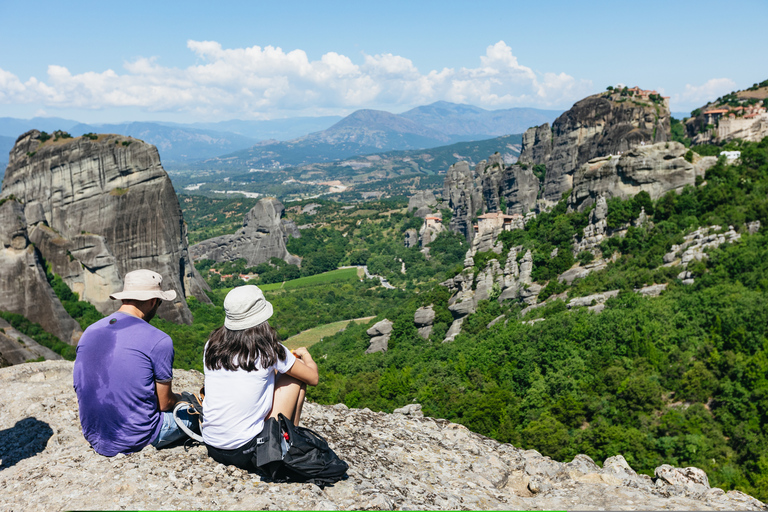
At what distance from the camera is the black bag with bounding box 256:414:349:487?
6133 mm

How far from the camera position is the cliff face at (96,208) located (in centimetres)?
4538

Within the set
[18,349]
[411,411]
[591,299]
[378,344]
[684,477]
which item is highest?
[684,477]

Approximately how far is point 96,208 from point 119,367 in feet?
159

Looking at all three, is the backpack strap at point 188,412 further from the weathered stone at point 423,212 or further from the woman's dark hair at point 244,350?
the weathered stone at point 423,212

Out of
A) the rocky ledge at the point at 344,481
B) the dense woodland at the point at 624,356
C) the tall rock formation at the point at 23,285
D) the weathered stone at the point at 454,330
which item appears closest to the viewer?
the rocky ledge at the point at 344,481

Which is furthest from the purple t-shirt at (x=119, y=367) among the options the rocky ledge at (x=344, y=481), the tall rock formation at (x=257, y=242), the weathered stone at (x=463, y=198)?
the tall rock formation at (x=257, y=242)

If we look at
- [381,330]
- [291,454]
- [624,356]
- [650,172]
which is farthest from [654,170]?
[291,454]

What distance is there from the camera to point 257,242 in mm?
99250

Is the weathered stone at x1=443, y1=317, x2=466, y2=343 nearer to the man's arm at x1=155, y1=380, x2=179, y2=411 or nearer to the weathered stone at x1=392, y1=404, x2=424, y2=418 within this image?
the weathered stone at x1=392, y1=404, x2=424, y2=418

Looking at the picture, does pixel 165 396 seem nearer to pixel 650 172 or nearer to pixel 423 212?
pixel 650 172

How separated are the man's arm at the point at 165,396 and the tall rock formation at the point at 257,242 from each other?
9244 cm

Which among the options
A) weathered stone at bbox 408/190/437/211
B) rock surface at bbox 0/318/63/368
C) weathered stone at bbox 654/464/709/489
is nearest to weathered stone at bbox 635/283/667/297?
weathered stone at bbox 654/464/709/489

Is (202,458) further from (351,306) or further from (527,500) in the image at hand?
(351,306)

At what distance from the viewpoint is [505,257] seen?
43969mm
